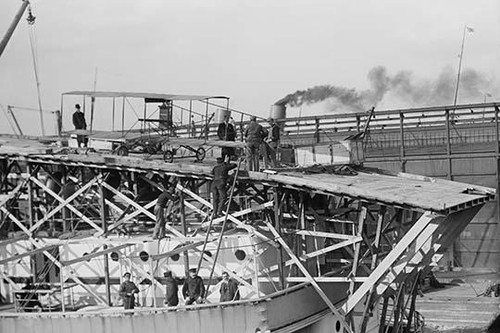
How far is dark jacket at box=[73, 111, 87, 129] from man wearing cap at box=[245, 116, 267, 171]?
9.09 m

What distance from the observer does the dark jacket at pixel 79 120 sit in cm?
3058

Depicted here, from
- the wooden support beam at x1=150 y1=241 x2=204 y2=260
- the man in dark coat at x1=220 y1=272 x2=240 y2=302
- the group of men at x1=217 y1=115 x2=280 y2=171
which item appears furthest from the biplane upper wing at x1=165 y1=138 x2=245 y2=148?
the man in dark coat at x1=220 y1=272 x2=240 y2=302

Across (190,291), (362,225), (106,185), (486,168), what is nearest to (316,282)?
(362,225)

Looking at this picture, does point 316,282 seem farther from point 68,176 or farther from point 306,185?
point 68,176

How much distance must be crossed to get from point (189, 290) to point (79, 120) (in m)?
11.5

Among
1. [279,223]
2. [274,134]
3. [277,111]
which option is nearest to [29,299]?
[279,223]

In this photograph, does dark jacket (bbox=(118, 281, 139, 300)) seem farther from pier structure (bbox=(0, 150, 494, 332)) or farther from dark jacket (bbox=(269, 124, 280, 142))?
dark jacket (bbox=(269, 124, 280, 142))

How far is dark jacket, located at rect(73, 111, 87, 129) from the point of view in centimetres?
3058

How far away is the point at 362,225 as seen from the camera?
880 inches

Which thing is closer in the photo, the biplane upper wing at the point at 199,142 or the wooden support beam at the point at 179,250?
the wooden support beam at the point at 179,250

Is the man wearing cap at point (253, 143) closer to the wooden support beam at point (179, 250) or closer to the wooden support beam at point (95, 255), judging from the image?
the wooden support beam at point (179, 250)

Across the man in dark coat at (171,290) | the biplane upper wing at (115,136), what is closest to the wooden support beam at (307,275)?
the man in dark coat at (171,290)

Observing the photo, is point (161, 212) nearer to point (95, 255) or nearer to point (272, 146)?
point (95, 255)

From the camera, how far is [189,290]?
2195 cm
